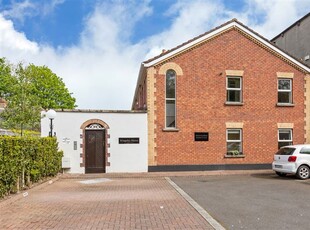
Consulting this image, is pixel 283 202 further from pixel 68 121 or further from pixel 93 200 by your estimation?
pixel 68 121

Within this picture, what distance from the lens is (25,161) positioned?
11961 mm

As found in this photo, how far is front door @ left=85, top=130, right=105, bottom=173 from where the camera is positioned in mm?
17891

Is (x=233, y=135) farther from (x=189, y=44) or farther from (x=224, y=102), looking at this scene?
(x=189, y=44)

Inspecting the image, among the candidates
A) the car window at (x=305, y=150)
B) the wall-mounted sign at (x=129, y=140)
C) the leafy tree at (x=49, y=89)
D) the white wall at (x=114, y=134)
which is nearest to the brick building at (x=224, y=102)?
the white wall at (x=114, y=134)

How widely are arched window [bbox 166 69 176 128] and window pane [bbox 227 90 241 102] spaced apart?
325 centimetres

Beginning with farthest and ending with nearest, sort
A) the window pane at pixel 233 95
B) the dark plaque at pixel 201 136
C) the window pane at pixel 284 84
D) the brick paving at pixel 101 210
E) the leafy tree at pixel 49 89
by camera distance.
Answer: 1. the leafy tree at pixel 49 89
2. the window pane at pixel 284 84
3. the window pane at pixel 233 95
4. the dark plaque at pixel 201 136
5. the brick paving at pixel 101 210

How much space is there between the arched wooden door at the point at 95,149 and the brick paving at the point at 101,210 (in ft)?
16.8

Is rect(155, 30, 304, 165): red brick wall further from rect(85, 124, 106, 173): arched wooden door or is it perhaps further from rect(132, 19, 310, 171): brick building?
rect(85, 124, 106, 173): arched wooden door

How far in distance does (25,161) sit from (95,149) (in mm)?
6212

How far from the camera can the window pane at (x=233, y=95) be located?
752 inches

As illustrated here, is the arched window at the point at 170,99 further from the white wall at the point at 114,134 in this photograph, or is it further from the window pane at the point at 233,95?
the window pane at the point at 233,95

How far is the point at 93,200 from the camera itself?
1004cm

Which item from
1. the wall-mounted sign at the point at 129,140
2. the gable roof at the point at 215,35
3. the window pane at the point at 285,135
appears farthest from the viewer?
the window pane at the point at 285,135

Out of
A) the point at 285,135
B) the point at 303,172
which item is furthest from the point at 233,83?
the point at 303,172
